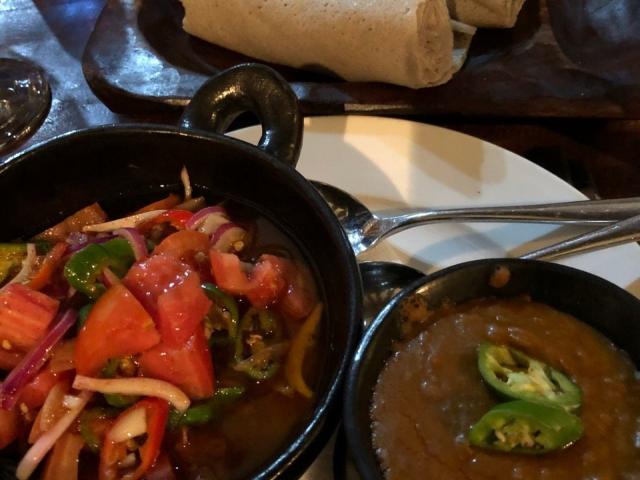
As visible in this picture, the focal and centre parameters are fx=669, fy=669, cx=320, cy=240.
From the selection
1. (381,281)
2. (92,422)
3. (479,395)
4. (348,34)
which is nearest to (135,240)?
(92,422)

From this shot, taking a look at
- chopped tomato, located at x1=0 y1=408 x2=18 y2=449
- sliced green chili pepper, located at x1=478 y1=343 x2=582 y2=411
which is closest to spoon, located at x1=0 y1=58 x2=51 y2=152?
chopped tomato, located at x1=0 y1=408 x2=18 y2=449

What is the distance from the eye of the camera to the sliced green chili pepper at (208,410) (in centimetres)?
94

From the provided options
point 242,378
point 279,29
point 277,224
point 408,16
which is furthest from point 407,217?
point 279,29

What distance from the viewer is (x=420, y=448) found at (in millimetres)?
898

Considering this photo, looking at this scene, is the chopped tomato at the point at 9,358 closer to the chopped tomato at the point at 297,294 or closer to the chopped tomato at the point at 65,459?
the chopped tomato at the point at 65,459

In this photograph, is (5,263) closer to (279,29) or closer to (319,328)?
(319,328)

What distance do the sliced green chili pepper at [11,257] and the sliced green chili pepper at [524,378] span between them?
0.73 meters

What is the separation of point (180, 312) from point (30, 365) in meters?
0.23

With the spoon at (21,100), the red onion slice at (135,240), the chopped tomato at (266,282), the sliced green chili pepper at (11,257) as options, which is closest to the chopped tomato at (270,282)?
the chopped tomato at (266,282)

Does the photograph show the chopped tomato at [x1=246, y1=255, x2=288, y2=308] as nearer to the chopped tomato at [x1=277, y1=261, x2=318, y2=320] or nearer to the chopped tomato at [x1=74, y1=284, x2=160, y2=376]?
the chopped tomato at [x1=277, y1=261, x2=318, y2=320]

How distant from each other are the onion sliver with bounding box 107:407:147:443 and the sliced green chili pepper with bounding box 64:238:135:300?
19 cm

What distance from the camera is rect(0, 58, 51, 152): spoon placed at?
1885 mm

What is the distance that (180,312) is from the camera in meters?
0.93

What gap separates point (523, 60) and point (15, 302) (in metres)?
1.35
